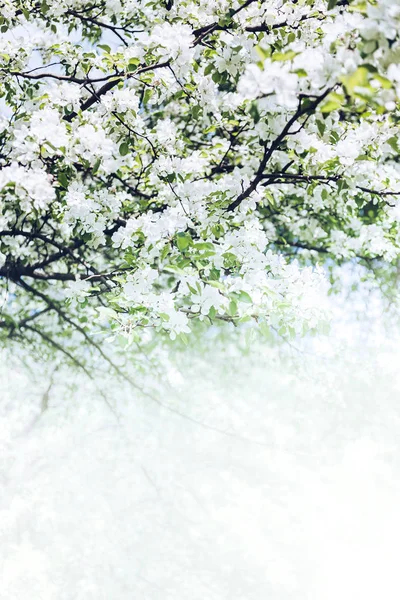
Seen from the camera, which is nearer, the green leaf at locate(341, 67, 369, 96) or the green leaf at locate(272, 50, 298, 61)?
the green leaf at locate(341, 67, 369, 96)

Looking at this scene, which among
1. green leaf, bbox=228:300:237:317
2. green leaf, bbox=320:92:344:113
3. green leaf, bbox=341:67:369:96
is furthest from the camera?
green leaf, bbox=228:300:237:317

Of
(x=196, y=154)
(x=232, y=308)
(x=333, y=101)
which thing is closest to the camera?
(x=333, y=101)

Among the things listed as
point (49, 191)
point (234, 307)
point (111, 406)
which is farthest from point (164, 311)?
point (111, 406)

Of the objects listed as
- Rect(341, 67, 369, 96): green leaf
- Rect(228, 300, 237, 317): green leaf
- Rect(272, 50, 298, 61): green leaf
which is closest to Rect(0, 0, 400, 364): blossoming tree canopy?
Rect(228, 300, 237, 317): green leaf

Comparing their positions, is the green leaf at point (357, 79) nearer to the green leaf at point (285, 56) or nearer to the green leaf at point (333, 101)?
the green leaf at point (333, 101)

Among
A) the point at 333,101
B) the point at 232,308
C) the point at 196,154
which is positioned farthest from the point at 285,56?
the point at 196,154

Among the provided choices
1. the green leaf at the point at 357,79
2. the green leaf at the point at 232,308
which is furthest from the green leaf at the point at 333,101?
the green leaf at the point at 232,308

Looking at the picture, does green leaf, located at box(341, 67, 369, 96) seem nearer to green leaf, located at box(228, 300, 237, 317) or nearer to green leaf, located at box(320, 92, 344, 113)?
green leaf, located at box(320, 92, 344, 113)

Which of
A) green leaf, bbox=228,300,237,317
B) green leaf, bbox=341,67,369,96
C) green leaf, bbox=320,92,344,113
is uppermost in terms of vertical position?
green leaf, bbox=228,300,237,317

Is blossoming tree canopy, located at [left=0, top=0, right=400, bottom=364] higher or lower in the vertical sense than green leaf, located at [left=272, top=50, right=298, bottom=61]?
higher

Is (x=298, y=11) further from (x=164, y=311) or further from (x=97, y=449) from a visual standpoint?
(x=97, y=449)

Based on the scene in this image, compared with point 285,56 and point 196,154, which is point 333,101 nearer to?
point 285,56

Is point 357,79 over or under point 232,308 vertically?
under

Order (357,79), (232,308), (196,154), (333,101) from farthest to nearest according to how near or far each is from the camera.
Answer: (196,154) < (232,308) < (333,101) < (357,79)
